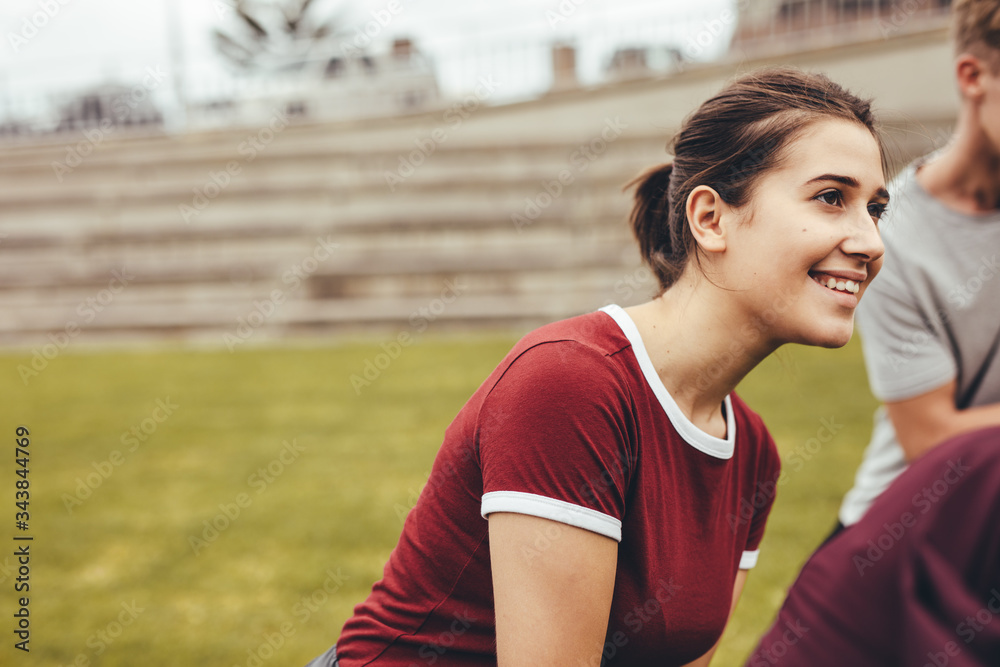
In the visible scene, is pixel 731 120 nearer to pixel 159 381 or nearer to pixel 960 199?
pixel 960 199

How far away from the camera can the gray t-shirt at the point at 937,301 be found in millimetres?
1955

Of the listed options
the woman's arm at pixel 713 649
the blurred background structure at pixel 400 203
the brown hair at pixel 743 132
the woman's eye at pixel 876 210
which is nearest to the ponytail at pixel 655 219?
the brown hair at pixel 743 132

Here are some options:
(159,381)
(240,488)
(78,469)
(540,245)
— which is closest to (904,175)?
(240,488)

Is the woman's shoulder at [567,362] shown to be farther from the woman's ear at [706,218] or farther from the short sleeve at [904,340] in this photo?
the short sleeve at [904,340]

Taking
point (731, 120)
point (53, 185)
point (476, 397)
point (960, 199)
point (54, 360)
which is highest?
point (731, 120)

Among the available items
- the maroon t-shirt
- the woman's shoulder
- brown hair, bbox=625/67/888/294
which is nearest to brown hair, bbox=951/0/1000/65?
brown hair, bbox=625/67/888/294

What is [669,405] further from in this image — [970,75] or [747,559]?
[970,75]

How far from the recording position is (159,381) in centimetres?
855

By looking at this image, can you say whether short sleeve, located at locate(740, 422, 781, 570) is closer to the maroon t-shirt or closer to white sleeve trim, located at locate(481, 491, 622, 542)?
the maroon t-shirt

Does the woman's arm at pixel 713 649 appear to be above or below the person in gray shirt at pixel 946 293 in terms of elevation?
below

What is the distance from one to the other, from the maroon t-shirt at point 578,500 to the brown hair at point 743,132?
0.89 ft

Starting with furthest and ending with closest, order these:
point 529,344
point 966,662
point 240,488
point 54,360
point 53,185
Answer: point 53,185 < point 54,360 < point 240,488 < point 529,344 < point 966,662

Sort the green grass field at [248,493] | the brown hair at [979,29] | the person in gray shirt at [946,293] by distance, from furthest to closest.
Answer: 1. the green grass field at [248,493]
2. the person in gray shirt at [946,293]
3. the brown hair at [979,29]

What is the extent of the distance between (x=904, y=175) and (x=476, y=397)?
1381 mm
